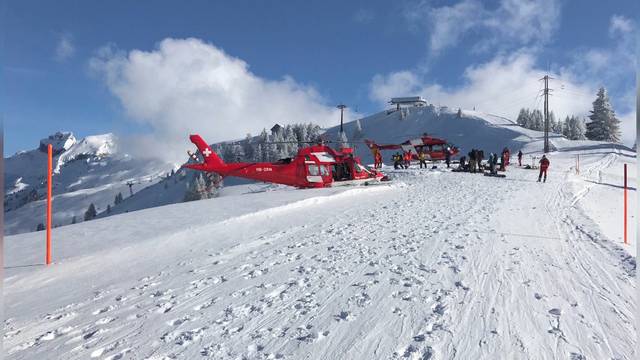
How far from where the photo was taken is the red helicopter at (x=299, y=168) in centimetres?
2105

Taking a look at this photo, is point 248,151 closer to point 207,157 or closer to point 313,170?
point 207,157

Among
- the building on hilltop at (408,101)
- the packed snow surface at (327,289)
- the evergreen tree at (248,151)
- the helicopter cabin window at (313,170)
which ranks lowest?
the packed snow surface at (327,289)

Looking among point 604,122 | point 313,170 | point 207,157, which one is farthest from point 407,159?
point 604,122

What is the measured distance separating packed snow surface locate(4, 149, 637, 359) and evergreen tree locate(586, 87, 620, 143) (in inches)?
2739

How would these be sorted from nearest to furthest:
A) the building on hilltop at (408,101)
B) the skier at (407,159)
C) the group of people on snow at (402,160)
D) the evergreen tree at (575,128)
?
1. the group of people on snow at (402,160)
2. the skier at (407,159)
3. the evergreen tree at (575,128)
4. the building on hilltop at (408,101)

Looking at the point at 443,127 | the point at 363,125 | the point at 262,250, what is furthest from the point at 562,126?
the point at 262,250

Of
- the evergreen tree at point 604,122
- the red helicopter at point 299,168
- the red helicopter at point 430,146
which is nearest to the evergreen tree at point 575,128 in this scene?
the evergreen tree at point 604,122

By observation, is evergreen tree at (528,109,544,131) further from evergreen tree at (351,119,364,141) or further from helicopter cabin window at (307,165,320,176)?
helicopter cabin window at (307,165,320,176)

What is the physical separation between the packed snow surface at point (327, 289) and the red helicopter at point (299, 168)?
9.36m

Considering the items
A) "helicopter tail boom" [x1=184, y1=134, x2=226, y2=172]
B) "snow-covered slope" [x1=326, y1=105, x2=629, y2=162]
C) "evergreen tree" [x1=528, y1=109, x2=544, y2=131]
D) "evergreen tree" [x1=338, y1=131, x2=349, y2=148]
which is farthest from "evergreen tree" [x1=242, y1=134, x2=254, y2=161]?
"helicopter tail boom" [x1=184, y1=134, x2=226, y2=172]

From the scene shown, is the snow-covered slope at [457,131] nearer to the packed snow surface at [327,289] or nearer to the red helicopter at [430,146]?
the red helicopter at [430,146]

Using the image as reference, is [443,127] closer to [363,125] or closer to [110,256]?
[363,125]

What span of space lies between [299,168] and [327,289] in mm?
15546

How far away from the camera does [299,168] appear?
69.7 feet
